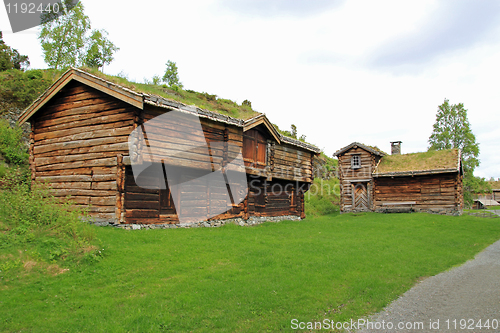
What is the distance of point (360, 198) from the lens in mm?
32719

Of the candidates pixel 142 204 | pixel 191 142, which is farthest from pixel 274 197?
pixel 142 204

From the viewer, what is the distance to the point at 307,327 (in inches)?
232

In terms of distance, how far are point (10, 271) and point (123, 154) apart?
22.4 feet

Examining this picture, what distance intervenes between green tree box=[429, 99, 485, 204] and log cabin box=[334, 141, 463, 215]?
1096 centimetres

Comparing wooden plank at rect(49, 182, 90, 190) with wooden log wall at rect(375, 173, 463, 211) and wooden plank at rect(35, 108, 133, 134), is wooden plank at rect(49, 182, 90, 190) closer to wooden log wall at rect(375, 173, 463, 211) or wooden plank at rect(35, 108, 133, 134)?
wooden plank at rect(35, 108, 133, 134)

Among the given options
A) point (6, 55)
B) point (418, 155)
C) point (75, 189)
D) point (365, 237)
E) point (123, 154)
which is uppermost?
point (6, 55)

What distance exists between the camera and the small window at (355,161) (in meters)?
33.0

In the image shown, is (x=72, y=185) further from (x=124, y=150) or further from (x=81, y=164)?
(x=124, y=150)

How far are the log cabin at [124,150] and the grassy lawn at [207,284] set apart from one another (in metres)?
2.03

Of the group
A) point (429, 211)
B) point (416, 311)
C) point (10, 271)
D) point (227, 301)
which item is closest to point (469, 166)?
point (429, 211)

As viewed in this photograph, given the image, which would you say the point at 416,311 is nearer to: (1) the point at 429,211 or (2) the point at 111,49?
(1) the point at 429,211

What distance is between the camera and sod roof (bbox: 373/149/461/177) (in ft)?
92.9

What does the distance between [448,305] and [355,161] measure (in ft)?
89.7

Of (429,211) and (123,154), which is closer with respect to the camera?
(123,154)
